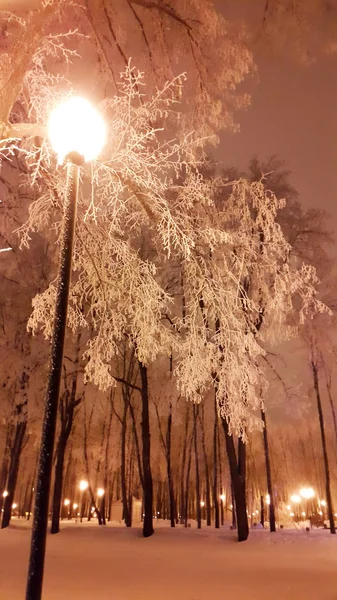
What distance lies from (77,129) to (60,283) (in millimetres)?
1703

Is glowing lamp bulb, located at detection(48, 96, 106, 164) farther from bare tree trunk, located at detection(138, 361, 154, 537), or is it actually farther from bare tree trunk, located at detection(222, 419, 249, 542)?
bare tree trunk, located at detection(138, 361, 154, 537)

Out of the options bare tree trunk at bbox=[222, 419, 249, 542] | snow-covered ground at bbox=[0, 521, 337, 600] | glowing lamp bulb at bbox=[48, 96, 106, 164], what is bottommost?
snow-covered ground at bbox=[0, 521, 337, 600]

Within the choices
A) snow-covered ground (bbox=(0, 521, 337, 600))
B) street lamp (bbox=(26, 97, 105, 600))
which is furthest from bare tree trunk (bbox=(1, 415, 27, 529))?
street lamp (bbox=(26, 97, 105, 600))

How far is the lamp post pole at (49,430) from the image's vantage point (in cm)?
314

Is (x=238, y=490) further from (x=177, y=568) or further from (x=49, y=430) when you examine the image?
(x=49, y=430)

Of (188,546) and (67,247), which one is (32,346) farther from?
(67,247)

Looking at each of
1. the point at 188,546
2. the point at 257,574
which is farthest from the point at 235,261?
the point at 188,546

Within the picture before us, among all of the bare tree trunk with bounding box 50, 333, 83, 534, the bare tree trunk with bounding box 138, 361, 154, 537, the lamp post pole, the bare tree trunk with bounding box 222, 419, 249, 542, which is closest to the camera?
the lamp post pole

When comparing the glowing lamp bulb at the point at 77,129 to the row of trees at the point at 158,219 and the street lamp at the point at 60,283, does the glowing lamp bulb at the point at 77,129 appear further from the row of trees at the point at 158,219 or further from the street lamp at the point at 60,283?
the row of trees at the point at 158,219

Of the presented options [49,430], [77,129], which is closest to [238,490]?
[49,430]

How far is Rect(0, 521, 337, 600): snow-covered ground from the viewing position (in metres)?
6.27

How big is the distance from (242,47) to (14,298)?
15000 mm

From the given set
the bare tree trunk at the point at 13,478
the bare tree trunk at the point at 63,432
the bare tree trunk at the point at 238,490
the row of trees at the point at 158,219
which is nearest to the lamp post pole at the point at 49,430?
the row of trees at the point at 158,219

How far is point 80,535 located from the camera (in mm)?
15859
